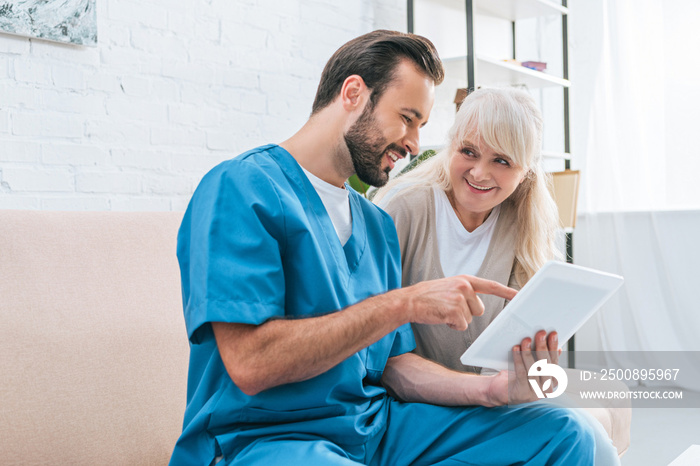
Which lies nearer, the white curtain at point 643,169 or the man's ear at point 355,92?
the man's ear at point 355,92

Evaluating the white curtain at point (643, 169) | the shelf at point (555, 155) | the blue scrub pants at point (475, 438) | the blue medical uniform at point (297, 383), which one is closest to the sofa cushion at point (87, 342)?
the blue medical uniform at point (297, 383)

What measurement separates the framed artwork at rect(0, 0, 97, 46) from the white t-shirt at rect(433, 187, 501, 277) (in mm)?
1070

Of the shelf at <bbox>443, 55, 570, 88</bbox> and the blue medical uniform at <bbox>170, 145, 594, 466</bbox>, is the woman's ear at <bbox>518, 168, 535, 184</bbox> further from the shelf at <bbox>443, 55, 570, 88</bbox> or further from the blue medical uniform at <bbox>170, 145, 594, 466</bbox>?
the shelf at <bbox>443, 55, 570, 88</bbox>

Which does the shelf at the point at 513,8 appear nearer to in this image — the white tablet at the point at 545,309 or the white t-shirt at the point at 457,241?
the white t-shirt at the point at 457,241

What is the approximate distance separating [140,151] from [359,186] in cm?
71

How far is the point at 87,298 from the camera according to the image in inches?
50.8

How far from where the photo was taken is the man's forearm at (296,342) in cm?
91

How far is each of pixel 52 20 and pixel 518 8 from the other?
91.0 inches

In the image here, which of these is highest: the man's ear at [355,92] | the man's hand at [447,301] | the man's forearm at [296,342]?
the man's ear at [355,92]

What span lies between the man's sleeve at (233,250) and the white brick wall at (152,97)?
0.98 meters

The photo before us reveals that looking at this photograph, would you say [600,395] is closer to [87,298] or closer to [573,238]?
[87,298]

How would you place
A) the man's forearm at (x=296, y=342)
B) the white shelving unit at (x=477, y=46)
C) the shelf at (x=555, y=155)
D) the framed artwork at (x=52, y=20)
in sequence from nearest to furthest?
the man's forearm at (x=296, y=342)
the framed artwork at (x=52, y=20)
the white shelving unit at (x=477, y=46)
the shelf at (x=555, y=155)

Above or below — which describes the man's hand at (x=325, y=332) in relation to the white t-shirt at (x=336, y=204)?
below

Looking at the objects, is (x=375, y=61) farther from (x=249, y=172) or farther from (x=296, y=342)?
(x=296, y=342)
